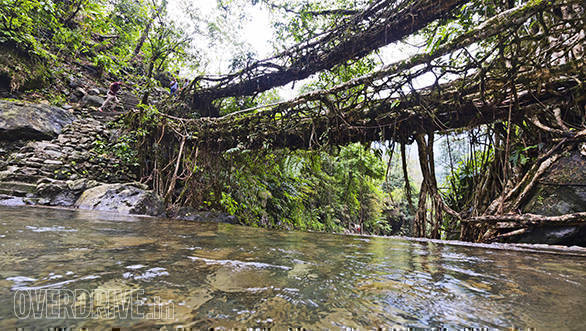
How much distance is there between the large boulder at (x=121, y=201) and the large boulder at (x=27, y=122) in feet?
8.83

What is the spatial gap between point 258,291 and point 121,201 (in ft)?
13.3

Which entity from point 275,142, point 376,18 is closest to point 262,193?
point 275,142

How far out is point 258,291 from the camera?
75 centimetres

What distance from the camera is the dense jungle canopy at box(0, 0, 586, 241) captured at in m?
2.57

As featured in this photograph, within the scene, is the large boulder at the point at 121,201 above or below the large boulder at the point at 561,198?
below

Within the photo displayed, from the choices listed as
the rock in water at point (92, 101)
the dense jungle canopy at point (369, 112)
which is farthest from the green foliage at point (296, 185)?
the rock in water at point (92, 101)

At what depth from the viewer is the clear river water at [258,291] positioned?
1.82 ft

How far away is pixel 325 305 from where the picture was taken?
0.66 meters

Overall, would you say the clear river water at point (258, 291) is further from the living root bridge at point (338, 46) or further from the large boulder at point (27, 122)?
the large boulder at point (27, 122)

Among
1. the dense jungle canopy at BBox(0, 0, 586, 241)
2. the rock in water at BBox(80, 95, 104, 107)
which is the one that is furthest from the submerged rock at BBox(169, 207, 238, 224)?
the rock in water at BBox(80, 95, 104, 107)

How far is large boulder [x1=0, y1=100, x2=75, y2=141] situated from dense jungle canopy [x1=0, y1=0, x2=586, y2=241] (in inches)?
46.2

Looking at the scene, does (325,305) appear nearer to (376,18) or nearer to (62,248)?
(62,248)

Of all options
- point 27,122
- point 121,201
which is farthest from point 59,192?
point 27,122

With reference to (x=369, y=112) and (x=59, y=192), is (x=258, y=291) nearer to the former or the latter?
(x=369, y=112)
